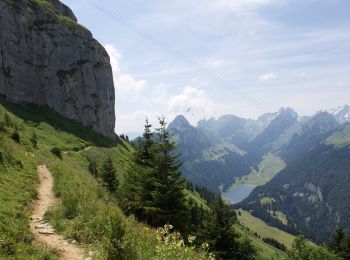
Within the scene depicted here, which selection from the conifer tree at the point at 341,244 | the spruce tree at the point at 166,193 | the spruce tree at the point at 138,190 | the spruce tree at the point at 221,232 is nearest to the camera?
the spruce tree at the point at 166,193

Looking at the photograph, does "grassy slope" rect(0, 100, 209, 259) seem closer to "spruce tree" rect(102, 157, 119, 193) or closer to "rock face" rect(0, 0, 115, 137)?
→ "spruce tree" rect(102, 157, 119, 193)

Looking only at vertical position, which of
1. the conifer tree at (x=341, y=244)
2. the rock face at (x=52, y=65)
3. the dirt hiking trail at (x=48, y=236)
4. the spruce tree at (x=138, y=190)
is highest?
the rock face at (x=52, y=65)

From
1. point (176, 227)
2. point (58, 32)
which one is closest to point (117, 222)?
point (176, 227)

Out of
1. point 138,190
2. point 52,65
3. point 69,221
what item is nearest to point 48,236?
point 69,221

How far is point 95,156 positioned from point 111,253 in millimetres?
96807

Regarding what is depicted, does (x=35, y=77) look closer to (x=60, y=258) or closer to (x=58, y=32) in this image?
(x=58, y=32)

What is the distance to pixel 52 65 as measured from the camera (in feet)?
453

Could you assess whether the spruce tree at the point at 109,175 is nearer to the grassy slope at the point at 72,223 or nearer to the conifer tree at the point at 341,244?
the grassy slope at the point at 72,223

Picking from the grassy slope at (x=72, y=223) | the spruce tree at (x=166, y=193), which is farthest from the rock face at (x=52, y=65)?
the grassy slope at (x=72, y=223)

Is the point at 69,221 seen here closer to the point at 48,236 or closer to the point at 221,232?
the point at 48,236

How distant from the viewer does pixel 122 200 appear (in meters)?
32.1

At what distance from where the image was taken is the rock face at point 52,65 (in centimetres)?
12281

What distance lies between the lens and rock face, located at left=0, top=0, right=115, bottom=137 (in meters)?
123

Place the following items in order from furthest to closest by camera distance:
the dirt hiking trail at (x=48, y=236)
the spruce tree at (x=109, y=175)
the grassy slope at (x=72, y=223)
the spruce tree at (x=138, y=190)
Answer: the spruce tree at (x=109, y=175) → the spruce tree at (x=138, y=190) → the dirt hiking trail at (x=48, y=236) → the grassy slope at (x=72, y=223)
